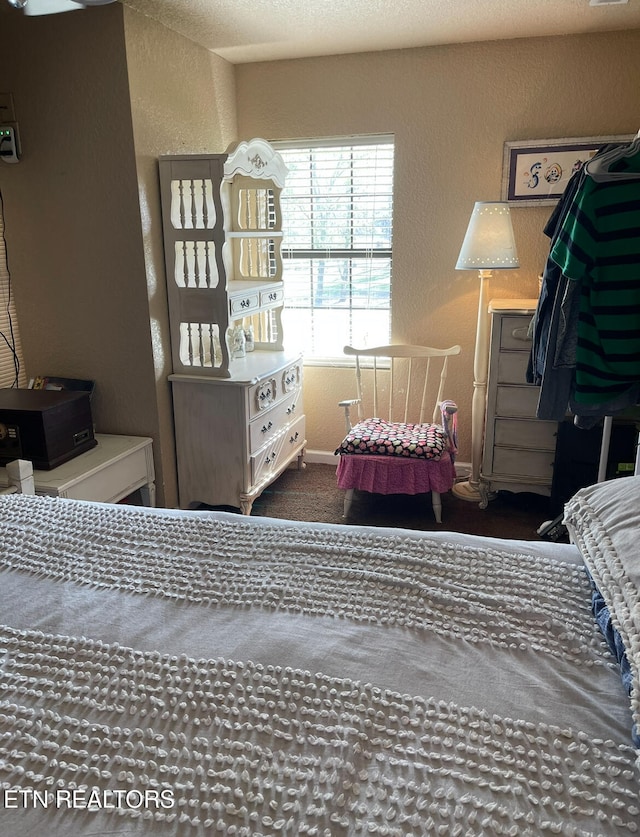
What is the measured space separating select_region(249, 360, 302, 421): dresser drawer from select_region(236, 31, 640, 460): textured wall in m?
0.67

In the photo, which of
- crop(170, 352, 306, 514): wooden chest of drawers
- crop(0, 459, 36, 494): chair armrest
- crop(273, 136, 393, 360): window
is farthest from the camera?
crop(273, 136, 393, 360): window

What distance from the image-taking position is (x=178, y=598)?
49.9 inches

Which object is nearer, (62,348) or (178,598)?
(178,598)

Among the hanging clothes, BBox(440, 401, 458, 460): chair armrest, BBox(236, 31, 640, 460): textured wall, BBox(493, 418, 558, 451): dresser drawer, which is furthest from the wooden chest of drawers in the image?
the hanging clothes

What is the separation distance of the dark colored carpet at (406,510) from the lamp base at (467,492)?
0.12 feet

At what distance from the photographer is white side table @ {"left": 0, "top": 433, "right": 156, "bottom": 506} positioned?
2.55 meters

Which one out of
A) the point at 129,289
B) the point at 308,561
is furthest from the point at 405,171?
the point at 308,561

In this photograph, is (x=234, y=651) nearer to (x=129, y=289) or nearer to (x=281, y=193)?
(x=129, y=289)

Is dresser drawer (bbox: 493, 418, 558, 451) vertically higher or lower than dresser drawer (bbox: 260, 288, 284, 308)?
lower

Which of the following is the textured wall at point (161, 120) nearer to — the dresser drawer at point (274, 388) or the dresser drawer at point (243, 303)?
the dresser drawer at point (243, 303)

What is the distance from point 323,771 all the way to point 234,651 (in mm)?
294

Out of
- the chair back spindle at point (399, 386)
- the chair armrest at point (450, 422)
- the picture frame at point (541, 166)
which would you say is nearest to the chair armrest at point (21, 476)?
the chair back spindle at point (399, 386)

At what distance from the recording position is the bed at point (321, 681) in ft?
2.69

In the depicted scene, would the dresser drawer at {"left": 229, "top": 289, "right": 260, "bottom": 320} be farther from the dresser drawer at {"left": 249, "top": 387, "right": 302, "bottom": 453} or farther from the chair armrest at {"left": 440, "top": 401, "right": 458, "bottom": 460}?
the chair armrest at {"left": 440, "top": 401, "right": 458, "bottom": 460}
